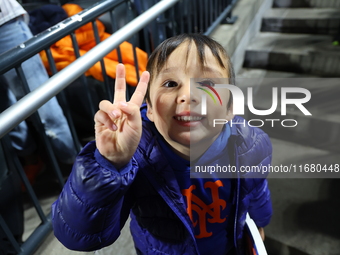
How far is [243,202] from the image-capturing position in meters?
0.99

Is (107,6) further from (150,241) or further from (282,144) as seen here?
(282,144)

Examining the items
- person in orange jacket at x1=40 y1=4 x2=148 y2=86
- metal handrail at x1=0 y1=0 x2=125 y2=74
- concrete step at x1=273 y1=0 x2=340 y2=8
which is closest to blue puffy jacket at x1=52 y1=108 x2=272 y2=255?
metal handrail at x1=0 y1=0 x2=125 y2=74

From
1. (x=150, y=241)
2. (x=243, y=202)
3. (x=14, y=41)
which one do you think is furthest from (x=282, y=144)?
(x=14, y=41)

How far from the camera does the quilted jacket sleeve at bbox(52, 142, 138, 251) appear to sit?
678mm

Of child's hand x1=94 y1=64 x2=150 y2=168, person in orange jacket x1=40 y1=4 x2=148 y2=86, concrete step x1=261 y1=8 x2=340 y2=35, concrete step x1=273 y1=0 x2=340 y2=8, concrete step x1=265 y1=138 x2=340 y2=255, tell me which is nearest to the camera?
child's hand x1=94 y1=64 x2=150 y2=168

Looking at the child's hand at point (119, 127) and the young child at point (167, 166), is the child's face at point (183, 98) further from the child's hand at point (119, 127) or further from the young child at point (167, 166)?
the child's hand at point (119, 127)

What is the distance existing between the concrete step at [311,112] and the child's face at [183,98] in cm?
128

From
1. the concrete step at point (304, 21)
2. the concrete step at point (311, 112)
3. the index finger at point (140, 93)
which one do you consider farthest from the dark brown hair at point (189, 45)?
the concrete step at point (304, 21)

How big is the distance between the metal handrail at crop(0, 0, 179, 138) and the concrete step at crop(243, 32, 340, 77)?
1920 millimetres

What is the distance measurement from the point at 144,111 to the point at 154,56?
0.21 meters

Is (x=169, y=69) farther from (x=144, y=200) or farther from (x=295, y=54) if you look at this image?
(x=295, y=54)

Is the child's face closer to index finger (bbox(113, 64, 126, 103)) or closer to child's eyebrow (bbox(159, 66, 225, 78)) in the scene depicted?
child's eyebrow (bbox(159, 66, 225, 78))

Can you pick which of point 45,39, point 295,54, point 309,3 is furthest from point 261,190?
point 309,3

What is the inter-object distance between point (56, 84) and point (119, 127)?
18.2 inches
